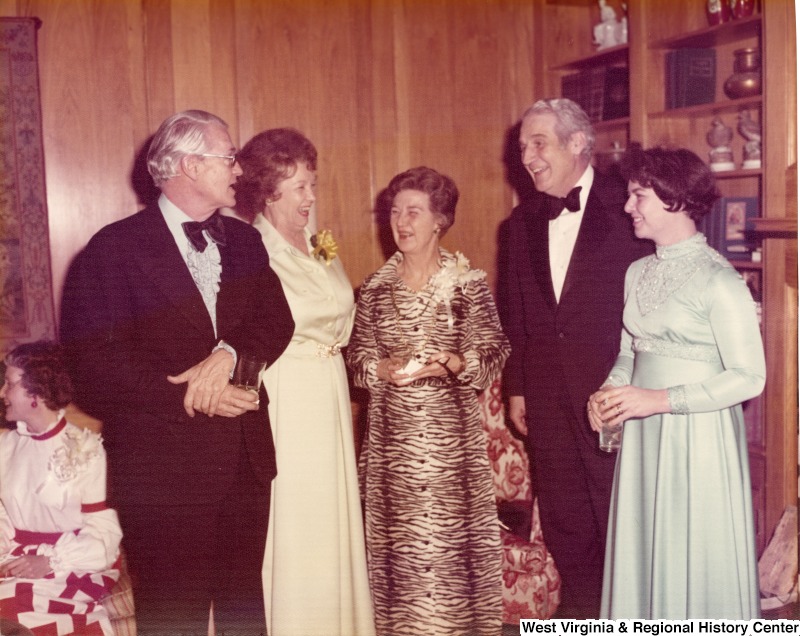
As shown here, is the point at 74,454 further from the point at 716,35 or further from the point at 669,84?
the point at 716,35

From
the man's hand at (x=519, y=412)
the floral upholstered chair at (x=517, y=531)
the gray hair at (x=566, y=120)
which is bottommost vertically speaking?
the floral upholstered chair at (x=517, y=531)

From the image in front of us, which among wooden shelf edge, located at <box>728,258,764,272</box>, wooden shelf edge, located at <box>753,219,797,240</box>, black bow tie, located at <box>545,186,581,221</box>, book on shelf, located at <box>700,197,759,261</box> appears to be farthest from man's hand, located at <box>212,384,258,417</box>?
book on shelf, located at <box>700,197,759,261</box>

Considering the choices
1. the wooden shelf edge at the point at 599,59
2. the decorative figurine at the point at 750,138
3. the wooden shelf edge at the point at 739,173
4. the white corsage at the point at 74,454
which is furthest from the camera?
the wooden shelf edge at the point at 599,59

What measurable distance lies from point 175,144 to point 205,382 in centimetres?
72

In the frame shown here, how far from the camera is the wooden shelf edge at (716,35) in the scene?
371cm

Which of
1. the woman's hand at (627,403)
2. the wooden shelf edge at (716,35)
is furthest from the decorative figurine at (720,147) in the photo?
the woman's hand at (627,403)

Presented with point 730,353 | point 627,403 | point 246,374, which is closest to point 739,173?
point 730,353

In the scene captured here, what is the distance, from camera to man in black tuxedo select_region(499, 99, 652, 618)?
2822mm

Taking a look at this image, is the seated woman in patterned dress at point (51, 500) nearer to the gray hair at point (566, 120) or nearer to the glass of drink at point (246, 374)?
the glass of drink at point (246, 374)

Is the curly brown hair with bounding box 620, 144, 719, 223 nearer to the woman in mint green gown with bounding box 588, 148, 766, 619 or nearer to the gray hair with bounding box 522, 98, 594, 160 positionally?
the woman in mint green gown with bounding box 588, 148, 766, 619

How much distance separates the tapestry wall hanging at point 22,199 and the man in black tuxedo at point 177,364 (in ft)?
3.58

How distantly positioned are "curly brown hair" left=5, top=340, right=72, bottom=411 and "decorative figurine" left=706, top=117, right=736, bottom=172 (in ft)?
10.1

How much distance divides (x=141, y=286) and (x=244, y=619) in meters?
1.15

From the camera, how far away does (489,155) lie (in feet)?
14.4
